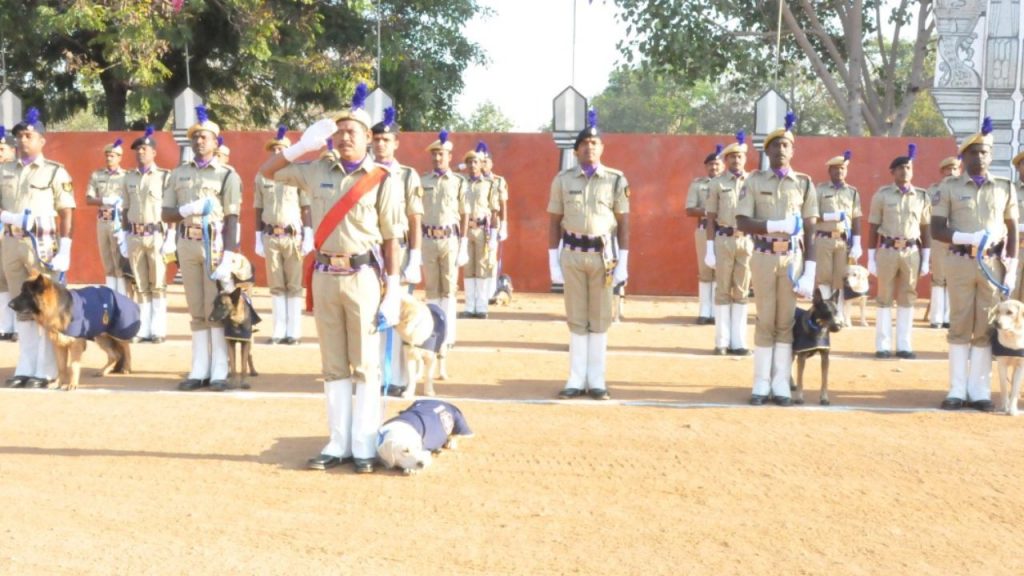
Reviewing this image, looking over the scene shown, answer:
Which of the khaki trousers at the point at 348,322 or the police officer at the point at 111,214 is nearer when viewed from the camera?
the khaki trousers at the point at 348,322

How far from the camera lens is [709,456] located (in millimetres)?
8648

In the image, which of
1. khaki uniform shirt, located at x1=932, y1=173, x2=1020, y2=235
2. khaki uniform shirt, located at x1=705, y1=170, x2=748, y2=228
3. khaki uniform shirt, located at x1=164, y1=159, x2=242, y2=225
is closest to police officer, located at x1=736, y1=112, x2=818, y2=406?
khaki uniform shirt, located at x1=932, y1=173, x2=1020, y2=235

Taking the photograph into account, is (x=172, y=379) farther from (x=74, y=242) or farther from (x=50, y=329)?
(x=74, y=242)

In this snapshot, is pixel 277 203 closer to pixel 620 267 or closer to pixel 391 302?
pixel 620 267

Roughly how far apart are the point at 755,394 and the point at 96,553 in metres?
6.36

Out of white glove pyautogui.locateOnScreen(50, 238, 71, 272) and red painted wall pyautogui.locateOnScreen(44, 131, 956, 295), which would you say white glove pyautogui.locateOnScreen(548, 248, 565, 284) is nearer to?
white glove pyautogui.locateOnScreen(50, 238, 71, 272)

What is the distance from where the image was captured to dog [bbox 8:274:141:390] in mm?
10625

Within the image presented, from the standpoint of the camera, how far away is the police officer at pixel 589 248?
10.8 m

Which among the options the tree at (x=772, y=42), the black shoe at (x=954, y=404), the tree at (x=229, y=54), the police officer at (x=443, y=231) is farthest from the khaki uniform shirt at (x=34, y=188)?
the tree at (x=772, y=42)

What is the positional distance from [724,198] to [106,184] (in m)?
7.74

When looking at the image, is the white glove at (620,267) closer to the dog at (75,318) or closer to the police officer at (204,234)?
the police officer at (204,234)

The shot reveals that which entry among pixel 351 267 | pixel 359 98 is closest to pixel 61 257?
pixel 351 267

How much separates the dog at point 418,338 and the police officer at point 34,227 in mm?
3407

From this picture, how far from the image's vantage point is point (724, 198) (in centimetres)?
1484
